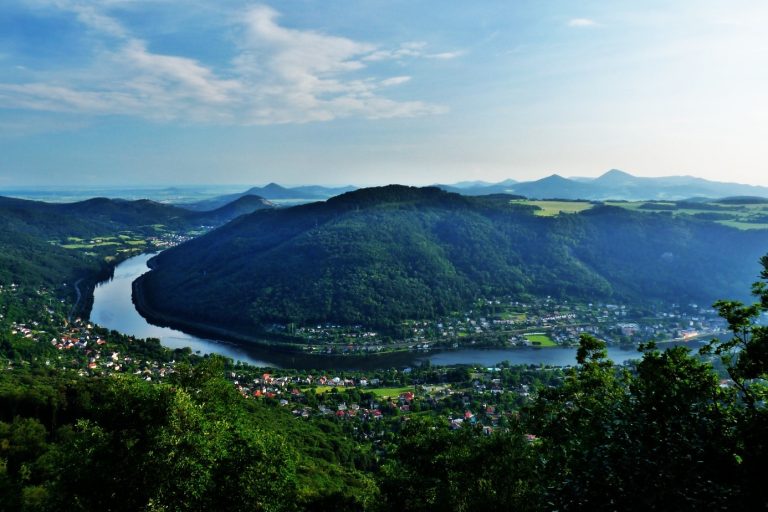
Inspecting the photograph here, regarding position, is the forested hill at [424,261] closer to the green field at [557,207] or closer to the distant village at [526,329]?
the distant village at [526,329]

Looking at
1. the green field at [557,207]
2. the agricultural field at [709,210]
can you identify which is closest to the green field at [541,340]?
the green field at [557,207]

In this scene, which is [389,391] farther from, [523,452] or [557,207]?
[557,207]

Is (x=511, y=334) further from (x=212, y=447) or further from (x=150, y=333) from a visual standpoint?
(x=212, y=447)

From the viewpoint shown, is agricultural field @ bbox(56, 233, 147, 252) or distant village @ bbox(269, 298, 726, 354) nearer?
distant village @ bbox(269, 298, 726, 354)

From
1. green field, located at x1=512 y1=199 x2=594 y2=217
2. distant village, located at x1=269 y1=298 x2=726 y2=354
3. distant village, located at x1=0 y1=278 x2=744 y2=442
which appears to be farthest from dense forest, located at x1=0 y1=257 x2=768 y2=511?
green field, located at x1=512 y1=199 x2=594 y2=217

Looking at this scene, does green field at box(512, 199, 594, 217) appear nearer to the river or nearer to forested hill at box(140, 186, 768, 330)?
forested hill at box(140, 186, 768, 330)

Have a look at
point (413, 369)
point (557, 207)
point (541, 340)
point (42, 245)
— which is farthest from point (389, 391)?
point (42, 245)

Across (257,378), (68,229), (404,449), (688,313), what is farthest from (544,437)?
(68,229)

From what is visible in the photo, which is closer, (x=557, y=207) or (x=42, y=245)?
(x=42, y=245)
